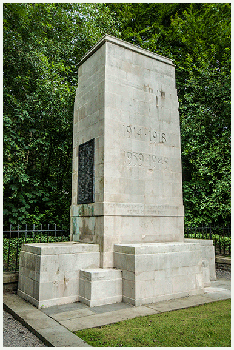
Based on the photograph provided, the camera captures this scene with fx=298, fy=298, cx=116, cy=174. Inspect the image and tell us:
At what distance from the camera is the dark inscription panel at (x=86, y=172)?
8527 millimetres

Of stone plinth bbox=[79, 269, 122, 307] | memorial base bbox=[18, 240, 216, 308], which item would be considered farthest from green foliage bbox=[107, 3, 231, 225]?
stone plinth bbox=[79, 269, 122, 307]

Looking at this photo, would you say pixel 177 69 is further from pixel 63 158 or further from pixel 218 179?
pixel 63 158

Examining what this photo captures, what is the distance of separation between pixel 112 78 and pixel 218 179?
901cm

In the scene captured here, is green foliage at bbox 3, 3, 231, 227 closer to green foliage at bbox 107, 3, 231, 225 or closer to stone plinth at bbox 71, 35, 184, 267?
green foliage at bbox 107, 3, 231, 225

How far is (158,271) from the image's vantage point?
7.24 m

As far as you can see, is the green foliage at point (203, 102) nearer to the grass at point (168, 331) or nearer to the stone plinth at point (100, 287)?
the stone plinth at point (100, 287)

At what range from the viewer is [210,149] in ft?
47.9

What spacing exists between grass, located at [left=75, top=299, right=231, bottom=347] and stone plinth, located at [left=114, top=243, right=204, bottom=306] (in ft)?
2.98

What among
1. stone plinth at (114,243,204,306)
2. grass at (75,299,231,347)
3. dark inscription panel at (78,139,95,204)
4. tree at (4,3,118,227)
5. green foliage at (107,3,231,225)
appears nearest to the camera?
grass at (75,299,231,347)

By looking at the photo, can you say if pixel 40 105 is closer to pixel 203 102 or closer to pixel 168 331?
pixel 203 102

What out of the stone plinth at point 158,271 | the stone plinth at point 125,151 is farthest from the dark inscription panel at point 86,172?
the stone plinth at point 158,271

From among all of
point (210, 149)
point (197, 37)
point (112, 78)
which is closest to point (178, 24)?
point (197, 37)

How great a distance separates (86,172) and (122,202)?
1493 millimetres

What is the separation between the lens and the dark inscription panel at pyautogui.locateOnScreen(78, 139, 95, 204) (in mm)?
8527
